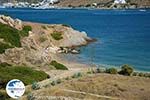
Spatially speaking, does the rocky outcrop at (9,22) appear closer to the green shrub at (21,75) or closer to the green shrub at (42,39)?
the green shrub at (42,39)

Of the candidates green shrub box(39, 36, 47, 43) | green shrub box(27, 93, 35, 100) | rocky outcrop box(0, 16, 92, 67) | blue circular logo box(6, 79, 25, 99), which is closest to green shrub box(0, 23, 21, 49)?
rocky outcrop box(0, 16, 92, 67)

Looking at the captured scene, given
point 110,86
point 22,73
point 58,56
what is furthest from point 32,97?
point 58,56

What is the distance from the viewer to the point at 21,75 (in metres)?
33.2

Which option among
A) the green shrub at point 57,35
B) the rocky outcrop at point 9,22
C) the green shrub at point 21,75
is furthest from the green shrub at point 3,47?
the green shrub at point 57,35

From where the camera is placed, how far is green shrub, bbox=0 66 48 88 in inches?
1201

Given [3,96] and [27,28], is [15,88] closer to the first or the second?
[3,96]

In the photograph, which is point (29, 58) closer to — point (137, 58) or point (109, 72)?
point (109, 72)

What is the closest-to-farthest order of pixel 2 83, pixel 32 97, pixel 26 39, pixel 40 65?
pixel 32 97 < pixel 2 83 < pixel 40 65 < pixel 26 39

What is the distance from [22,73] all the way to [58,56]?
83.8 ft

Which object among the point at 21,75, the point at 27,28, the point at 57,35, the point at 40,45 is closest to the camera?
the point at 21,75

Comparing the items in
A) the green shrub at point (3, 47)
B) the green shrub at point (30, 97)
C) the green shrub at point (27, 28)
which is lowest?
the green shrub at point (27, 28)

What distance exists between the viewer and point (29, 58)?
41.5 meters

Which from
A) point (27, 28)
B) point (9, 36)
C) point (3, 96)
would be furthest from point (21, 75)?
point (27, 28)

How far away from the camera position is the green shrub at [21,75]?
30.5 m
